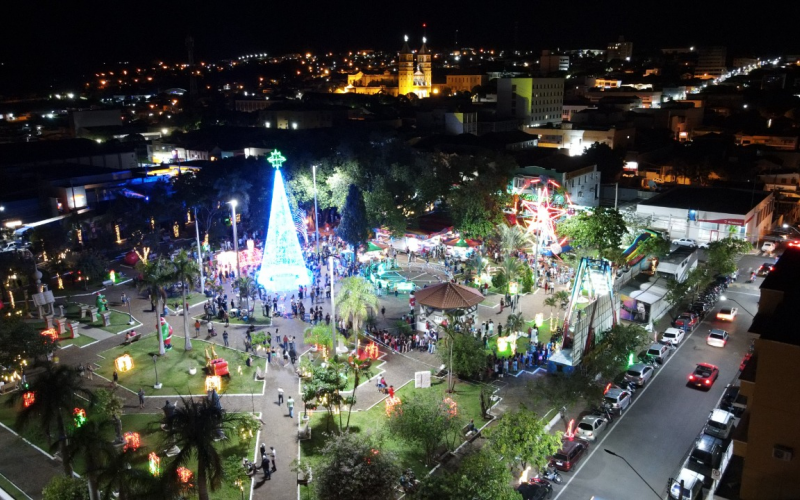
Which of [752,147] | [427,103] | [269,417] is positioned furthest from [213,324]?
[427,103]

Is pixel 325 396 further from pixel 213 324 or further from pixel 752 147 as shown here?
pixel 752 147

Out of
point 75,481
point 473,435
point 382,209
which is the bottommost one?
point 473,435

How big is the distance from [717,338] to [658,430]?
915 cm

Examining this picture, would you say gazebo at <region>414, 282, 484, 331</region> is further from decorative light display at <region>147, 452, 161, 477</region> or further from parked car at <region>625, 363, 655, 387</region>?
decorative light display at <region>147, 452, 161, 477</region>

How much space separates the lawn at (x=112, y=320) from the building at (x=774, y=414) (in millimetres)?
27872

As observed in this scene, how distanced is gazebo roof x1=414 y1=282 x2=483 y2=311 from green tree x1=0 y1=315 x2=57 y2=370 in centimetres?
1621

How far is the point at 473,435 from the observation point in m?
21.2

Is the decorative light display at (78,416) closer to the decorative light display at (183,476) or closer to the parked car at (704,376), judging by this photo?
the decorative light display at (183,476)

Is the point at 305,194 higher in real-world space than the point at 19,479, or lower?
higher

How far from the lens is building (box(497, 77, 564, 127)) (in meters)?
86.6

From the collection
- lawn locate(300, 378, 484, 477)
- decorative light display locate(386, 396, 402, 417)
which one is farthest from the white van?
decorative light display locate(386, 396, 402, 417)

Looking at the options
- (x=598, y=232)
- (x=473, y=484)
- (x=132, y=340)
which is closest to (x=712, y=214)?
(x=598, y=232)

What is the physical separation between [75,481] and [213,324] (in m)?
14.4

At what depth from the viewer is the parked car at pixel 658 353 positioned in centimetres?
2688
